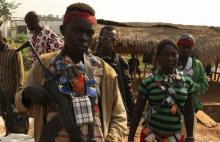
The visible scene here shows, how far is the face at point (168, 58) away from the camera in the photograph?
427 centimetres

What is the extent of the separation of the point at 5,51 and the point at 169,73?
301 cm

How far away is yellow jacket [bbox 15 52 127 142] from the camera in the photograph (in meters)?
2.56

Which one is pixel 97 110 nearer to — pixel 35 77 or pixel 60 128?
pixel 60 128

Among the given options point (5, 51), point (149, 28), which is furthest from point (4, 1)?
point (5, 51)

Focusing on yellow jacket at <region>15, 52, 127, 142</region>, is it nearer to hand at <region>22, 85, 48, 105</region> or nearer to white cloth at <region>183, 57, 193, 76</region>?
hand at <region>22, 85, 48, 105</region>

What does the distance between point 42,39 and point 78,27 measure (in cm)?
355

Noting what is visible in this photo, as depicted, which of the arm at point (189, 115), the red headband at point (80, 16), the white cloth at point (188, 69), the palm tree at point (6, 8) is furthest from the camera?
the palm tree at point (6, 8)

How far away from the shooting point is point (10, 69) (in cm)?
659

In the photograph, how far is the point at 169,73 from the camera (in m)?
4.31

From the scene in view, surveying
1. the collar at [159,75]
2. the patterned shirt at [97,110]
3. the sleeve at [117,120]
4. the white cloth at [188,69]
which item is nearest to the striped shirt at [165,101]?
the collar at [159,75]

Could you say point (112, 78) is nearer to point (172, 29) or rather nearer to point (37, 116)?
point (37, 116)

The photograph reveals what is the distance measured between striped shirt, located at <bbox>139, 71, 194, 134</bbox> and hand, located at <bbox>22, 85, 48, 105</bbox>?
1.91 metres

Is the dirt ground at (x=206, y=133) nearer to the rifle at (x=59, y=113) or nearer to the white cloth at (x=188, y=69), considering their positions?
the white cloth at (x=188, y=69)

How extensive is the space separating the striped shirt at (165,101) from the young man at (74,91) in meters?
1.55
